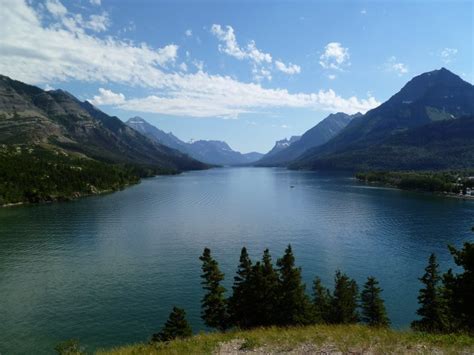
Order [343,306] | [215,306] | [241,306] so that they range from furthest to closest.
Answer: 1. [343,306]
2. [215,306]
3. [241,306]

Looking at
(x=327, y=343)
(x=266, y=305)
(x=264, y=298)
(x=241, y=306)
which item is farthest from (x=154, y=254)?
(x=327, y=343)

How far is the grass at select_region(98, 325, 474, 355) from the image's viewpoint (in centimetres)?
2430

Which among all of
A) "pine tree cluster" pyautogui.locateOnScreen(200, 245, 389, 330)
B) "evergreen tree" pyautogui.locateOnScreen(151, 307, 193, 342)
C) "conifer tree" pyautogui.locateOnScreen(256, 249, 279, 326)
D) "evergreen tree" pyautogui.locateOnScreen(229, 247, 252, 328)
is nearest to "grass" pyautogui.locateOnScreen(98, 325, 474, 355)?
"evergreen tree" pyautogui.locateOnScreen(151, 307, 193, 342)

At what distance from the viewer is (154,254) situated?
9988 cm

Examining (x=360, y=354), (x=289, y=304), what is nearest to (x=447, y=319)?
(x=289, y=304)

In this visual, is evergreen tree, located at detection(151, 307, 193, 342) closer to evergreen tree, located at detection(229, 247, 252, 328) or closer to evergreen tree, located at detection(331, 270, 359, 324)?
evergreen tree, located at detection(229, 247, 252, 328)

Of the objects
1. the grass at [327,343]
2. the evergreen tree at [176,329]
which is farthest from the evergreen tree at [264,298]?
the grass at [327,343]

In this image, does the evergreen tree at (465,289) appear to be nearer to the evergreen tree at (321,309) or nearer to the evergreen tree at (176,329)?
the evergreen tree at (321,309)

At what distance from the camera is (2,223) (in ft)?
449

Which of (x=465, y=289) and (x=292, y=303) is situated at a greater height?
(x=465, y=289)

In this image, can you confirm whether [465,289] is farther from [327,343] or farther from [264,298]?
[264,298]

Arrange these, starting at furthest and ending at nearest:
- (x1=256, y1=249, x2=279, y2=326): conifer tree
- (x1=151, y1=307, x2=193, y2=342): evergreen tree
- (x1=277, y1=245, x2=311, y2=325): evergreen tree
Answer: (x1=256, y1=249, x2=279, y2=326): conifer tree → (x1=277, y1=245, x2=311, y2=325): evergreen tree → (x1=151, y1=307, x2=193, y2=342): evergreen tree

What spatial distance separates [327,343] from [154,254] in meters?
79.4

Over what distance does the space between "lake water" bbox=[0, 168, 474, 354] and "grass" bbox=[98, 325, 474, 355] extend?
102ft
